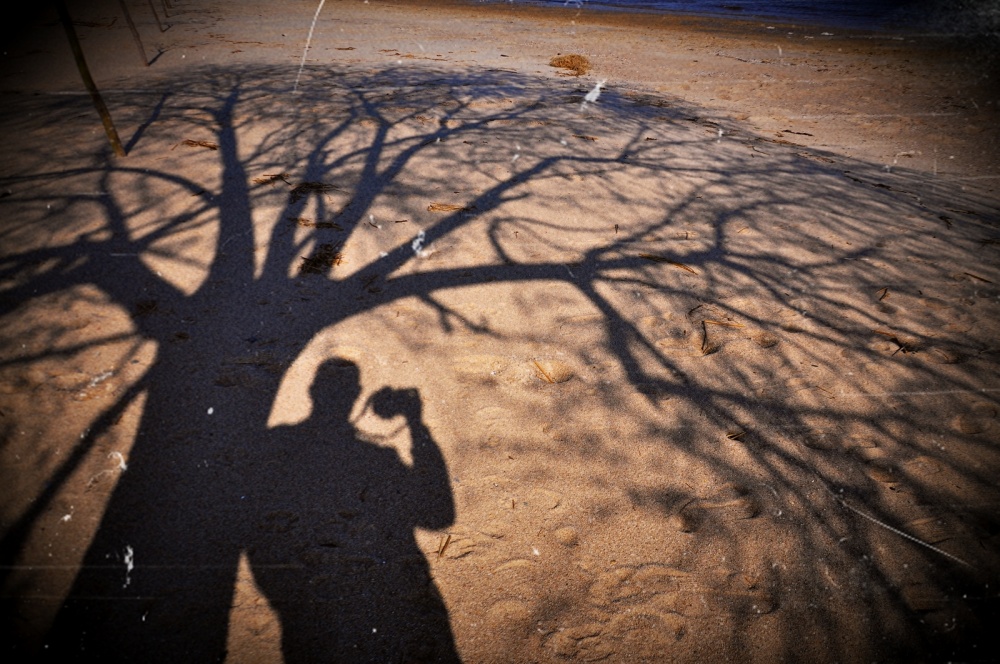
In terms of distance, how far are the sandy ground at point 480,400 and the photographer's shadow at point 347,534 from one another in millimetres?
12

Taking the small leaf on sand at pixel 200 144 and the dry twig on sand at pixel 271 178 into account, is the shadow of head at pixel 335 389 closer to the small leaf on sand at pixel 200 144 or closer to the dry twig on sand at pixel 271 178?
the dry twig on sand at pixel 271 178

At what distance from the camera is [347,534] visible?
1.71m

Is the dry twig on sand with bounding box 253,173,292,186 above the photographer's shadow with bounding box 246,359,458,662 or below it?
above

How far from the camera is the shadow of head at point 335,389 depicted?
2.11 m

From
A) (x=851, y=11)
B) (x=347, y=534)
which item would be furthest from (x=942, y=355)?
(x=851, y=11)

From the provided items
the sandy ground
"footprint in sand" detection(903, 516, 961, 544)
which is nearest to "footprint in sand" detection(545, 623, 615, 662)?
the sandy ground

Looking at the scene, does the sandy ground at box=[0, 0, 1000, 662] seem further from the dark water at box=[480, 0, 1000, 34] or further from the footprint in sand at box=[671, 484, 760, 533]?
the dark water at box=[480, 0, 1000, 34]

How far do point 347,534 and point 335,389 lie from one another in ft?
2.49

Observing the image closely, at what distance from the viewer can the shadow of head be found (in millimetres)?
2108

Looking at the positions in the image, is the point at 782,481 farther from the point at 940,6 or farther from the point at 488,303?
the point at 940,6

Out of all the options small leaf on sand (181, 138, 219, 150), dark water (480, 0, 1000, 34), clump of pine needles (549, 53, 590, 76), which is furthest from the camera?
dark water (480, 0, 1000, 34)

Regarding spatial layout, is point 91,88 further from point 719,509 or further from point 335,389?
point 719,509

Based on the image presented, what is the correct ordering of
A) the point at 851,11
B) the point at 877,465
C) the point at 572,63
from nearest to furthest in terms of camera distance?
the point at 877,465, the point at 572,63, the point at 851,11

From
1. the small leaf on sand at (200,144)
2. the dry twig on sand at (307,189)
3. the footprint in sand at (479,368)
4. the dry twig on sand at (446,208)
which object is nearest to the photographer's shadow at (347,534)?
the footprint in sand at (479,368)
